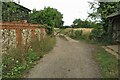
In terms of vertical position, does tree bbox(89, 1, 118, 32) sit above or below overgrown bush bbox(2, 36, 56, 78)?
above

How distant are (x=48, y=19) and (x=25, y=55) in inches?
767

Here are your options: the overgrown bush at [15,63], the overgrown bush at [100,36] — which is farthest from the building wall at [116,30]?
the overgrown bush at [15,63]

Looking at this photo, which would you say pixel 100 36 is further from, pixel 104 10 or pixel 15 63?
pixel 15 63

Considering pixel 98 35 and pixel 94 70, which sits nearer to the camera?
pixel 94 70

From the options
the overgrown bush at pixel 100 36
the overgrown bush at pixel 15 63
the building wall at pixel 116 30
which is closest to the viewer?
the overgrown bush at pixel 15 63

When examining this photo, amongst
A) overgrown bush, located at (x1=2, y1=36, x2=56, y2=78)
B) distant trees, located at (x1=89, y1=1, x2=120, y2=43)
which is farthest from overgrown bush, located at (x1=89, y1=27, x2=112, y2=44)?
overgrown bush, located at (x1=2, y1=36, x2=56, y2=78)

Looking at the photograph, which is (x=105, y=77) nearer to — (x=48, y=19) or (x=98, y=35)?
(x=98, y=35)

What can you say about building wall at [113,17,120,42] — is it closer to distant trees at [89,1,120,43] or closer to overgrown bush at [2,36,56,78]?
distant trees at [89,1,120,43]

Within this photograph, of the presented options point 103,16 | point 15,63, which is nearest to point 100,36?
point 103,16

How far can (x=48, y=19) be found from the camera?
1180 inches

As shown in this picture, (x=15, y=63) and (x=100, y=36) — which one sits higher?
(x=100, y=36)

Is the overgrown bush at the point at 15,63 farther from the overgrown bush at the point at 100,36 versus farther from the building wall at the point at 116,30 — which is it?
the overgrown bush at the point at 100,36

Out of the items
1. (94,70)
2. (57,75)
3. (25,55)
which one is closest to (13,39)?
(25,55)

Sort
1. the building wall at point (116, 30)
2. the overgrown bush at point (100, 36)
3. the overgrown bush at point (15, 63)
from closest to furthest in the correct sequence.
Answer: the overgrown bush at point (15, 63)
the building wall at point (116, 30)
the overgrown bush at point (100, 36)
